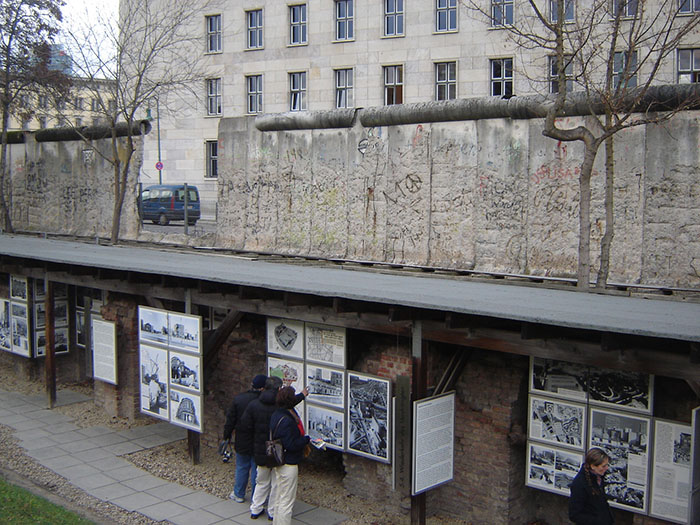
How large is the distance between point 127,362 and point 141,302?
110cm

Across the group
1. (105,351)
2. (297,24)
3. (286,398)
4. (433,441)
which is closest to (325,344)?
(286,398)

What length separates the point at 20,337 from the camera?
574 inches

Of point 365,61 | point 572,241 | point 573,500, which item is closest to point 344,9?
point 365,61

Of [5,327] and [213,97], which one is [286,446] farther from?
[213,97]

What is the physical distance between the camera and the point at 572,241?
1217cm

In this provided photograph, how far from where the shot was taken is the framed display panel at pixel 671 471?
7.06 m

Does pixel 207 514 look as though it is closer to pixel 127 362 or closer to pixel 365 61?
pixel 127 362

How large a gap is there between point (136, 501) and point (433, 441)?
3.75m

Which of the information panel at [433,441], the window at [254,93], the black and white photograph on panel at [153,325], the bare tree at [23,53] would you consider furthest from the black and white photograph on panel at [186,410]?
the window at [254,93]

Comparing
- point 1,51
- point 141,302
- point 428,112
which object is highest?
point 1,51

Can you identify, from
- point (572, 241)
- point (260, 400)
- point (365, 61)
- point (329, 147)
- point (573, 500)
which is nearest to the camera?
point (573, 500)

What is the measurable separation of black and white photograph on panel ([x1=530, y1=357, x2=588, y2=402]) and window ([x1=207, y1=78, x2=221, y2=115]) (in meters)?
34.5

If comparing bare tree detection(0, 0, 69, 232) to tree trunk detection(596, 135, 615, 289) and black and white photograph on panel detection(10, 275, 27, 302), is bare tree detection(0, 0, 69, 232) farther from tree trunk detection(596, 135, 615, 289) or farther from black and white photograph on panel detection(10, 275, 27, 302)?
tree trunk detection(596, 135, 615, 289)

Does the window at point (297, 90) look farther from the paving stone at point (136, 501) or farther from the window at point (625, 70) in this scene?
the paving stone at point (136, 501)
